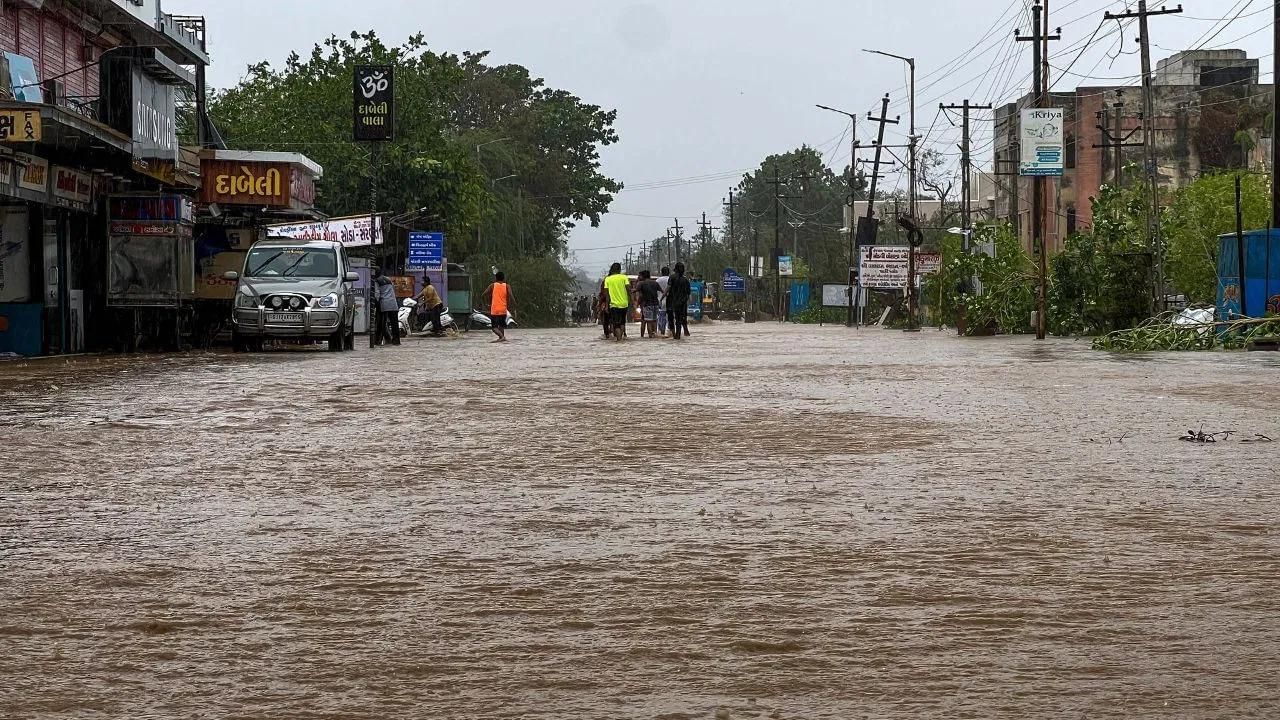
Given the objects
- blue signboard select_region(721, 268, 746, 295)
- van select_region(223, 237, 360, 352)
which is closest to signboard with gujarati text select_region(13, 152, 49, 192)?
van select_region(223, 237, 360, 352)

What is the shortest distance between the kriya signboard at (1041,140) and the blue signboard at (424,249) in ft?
85.2

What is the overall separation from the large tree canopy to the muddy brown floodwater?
114 feet

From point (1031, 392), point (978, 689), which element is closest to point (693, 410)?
point (1031, 392)

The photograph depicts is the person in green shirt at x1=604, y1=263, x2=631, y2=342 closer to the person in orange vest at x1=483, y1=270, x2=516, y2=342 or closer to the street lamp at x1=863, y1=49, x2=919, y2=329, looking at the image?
the person in orange vest at x1=483, y1=270, x2=516, y2=342

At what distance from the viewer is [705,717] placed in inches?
159

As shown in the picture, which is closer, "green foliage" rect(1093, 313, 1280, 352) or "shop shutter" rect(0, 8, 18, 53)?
"shop shutter" rect(0, 8, 18, 53)

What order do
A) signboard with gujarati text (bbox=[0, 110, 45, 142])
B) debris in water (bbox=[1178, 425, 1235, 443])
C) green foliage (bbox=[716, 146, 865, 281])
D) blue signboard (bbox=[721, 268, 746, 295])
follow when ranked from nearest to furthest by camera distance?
debris in water (bbox=[1178, 425, 1235, 443]) → signboard with gujarati text (bbox=[0, 110, 45, 142]) → blue signboard (bbox=[721, 268, 746, 295]) → green foliage (bbox=[716, 146, 865, 281])

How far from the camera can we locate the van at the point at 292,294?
30391 mm

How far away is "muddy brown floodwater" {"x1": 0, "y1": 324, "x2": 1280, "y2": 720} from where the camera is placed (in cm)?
439

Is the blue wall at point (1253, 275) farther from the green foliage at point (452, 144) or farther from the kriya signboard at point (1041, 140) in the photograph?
the green foliage at point (452, 144)

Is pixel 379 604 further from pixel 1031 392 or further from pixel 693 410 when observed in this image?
pixel 1031 392

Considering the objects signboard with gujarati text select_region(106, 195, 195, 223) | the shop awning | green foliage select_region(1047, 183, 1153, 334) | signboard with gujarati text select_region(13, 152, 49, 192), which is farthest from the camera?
green foliage select_region(1047, 183, 1153, 334)

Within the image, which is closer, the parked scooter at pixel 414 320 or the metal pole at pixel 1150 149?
the metal pole at pixel 1150 149

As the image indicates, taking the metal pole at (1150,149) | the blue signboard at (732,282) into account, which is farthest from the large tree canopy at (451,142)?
the blue signboard at (732,282)
